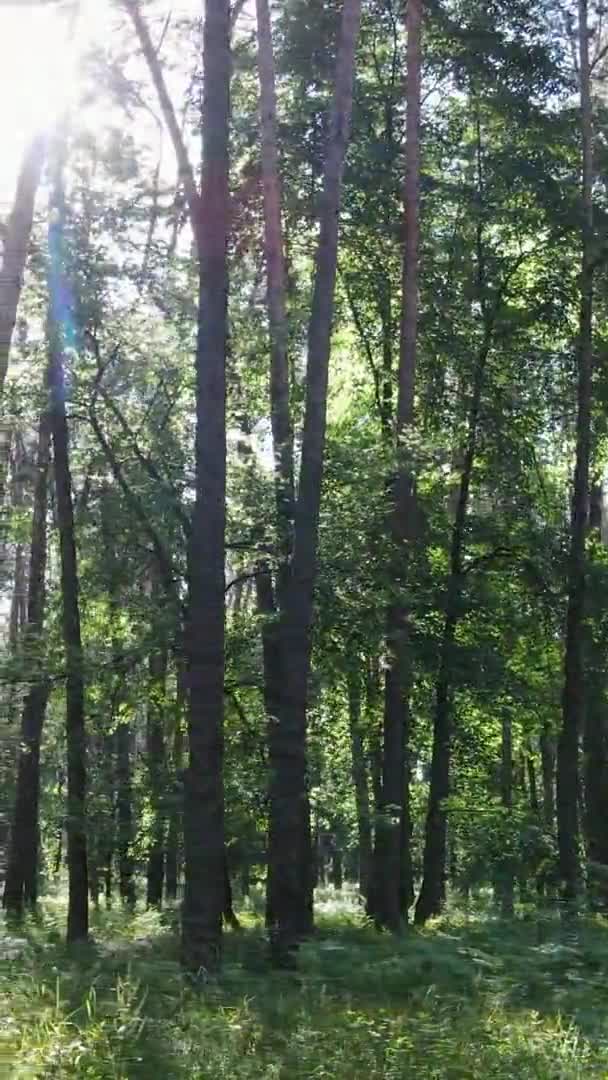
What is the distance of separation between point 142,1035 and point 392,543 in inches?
332

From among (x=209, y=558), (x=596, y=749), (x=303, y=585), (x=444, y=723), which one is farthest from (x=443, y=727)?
(x=209, y=558)

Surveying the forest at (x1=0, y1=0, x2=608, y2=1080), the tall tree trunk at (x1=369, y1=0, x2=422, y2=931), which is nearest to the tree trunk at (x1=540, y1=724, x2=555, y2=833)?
the forest at (x1=0, y1=0, x2=608, y2=1080)

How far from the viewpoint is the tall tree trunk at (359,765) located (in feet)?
52.4

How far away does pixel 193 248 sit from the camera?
17188 millimetres

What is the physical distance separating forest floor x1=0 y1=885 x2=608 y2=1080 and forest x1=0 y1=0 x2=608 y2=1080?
A: 90 millimetres

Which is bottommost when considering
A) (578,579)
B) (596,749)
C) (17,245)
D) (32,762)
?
(32,762)

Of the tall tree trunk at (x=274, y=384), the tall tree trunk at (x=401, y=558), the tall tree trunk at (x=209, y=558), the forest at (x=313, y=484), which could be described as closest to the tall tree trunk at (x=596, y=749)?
the forest at (x=313, y=484)

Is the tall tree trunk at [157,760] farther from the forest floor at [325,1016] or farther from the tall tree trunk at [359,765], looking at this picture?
the forest floor at [325,1016]

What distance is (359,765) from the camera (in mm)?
22484

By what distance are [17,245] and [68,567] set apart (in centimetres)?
483

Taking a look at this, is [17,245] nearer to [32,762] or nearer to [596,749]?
[32,762]

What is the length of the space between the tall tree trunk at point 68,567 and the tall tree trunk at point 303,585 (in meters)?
4.02

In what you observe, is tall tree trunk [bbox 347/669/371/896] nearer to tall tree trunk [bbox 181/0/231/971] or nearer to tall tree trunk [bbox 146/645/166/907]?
tall tree trunk [bbox 146/645/166/907]

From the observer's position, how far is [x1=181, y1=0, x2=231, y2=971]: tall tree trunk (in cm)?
895
